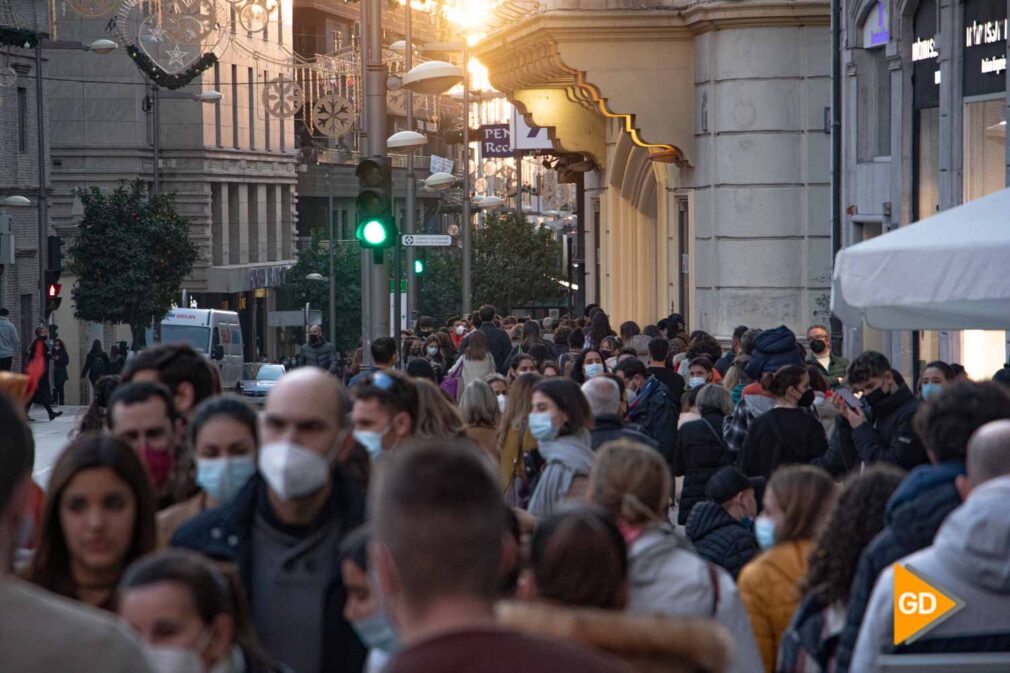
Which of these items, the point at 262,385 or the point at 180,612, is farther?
the point at 262,385

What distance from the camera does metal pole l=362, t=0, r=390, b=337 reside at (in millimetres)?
17875

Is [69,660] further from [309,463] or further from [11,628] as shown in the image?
[309,463]

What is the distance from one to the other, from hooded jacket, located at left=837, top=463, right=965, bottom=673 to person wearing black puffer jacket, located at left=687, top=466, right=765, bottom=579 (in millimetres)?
2437

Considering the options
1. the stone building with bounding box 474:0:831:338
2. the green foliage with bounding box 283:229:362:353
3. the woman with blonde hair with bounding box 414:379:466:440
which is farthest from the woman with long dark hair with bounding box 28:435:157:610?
the green foliage with bounding box 283:229:362:353

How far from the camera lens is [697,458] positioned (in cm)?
1159

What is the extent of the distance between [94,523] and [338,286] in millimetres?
76435

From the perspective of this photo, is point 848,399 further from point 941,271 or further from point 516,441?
point 516,441

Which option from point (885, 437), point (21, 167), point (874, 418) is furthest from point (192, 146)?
point (885, 437)

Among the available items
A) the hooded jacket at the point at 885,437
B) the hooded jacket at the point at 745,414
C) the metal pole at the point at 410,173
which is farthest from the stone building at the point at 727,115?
the hooded jacket at the point at 885,437

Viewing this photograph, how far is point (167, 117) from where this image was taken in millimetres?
77062

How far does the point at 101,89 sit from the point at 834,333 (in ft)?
182

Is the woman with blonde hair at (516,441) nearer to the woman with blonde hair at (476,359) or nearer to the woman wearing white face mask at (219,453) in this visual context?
the woman wearing white face mask at (219,453)

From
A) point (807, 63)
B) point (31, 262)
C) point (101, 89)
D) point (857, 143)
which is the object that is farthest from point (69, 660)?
point (101, 89)

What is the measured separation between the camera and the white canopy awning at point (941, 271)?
9.31 m
